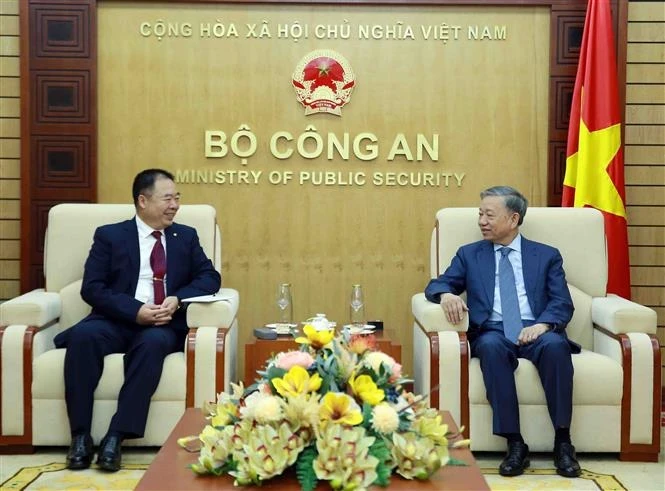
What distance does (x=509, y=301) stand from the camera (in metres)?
4.32

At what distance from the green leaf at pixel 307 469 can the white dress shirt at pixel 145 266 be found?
7.40 ft

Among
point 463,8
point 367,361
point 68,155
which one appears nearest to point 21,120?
point 68,155

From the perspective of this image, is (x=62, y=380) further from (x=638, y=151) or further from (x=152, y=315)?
(x=638, y=151)

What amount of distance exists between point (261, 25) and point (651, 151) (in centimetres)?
246

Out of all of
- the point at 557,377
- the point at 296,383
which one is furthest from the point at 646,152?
the point at 296,383

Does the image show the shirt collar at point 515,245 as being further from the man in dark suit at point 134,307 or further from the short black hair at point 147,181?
the short black hair at point 147,181

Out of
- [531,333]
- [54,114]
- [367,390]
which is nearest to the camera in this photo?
[367,390]

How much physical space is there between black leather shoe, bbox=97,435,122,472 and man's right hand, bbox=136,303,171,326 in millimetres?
581

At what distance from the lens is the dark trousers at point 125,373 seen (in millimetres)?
3938

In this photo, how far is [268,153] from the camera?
17.9 ft

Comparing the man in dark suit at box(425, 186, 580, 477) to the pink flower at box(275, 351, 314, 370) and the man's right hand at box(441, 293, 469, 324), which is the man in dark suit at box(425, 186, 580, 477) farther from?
the pink flower at box(275, 351, 314, 370)

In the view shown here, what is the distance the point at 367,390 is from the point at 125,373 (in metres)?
1.95

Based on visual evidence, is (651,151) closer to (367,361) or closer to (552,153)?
(552,153)

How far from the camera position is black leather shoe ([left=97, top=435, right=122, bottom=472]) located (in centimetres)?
381
